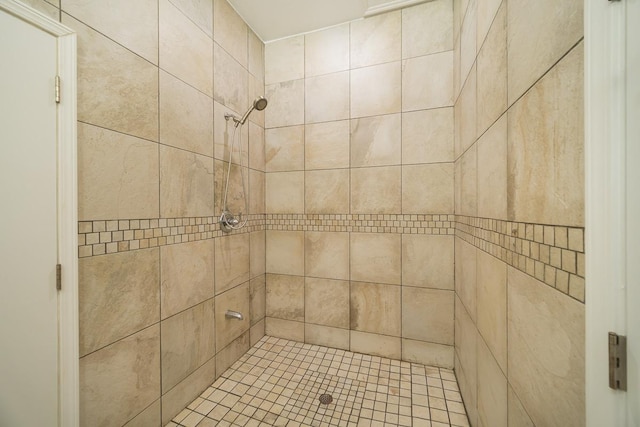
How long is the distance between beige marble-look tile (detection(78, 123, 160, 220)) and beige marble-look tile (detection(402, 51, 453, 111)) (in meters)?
1.58

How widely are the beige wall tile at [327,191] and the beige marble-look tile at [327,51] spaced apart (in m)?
0.79

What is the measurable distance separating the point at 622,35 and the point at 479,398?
1.29m

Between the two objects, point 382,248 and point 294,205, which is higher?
point 294,205

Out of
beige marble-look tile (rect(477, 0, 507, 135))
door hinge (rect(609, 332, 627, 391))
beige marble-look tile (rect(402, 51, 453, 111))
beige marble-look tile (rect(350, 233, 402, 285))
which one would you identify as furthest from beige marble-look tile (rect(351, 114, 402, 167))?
door hinge (rect(609, 332, 627, 391))

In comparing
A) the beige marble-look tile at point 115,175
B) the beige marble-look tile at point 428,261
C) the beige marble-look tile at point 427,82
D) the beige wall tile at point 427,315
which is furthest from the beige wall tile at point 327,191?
the beige marble-look tile at point 115,175

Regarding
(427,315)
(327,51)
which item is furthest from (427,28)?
(427,315)

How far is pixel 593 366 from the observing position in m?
0.43

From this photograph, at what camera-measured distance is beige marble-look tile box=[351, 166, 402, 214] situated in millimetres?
1700

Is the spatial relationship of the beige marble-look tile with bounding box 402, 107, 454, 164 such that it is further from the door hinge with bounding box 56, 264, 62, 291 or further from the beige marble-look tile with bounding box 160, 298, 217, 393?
the door hinge with bounding box 56, 264, 62, 291

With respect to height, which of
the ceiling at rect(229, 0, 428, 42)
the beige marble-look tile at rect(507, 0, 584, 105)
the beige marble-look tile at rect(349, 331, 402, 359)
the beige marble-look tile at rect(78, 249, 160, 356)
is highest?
the ceiling at rect(229, 0, 428, 42)

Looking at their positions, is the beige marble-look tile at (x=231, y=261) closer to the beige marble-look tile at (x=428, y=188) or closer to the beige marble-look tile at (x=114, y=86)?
the beige marble-look tile at (x=114, y=86)

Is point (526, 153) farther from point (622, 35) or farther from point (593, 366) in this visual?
point (593, 366)

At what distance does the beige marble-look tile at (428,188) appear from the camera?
62.7 inches

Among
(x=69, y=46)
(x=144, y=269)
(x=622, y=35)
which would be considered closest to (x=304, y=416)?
(x=144, y=269)
